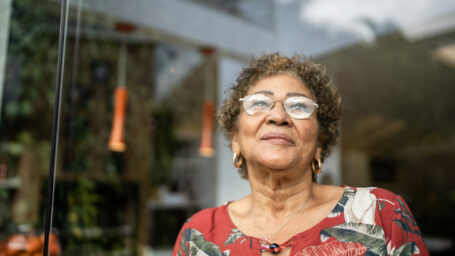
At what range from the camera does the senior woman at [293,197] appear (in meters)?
0.94

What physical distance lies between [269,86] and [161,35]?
2.58 meters

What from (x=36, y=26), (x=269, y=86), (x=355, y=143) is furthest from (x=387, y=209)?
(x=355, y=143)

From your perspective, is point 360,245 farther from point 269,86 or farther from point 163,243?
point 163,243

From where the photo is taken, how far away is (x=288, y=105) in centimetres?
108

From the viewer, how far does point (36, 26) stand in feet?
8.14

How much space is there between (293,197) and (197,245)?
326 mm

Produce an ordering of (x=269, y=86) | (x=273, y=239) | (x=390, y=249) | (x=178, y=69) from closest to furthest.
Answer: (x=390, y=249) → (x=273, y=239) → (x=269, y=86) → (x=178, y=69)

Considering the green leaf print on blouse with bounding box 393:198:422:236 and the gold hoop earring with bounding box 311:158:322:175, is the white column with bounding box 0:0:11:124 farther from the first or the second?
the green leaf print on blouse with bounding box 393:198:422:236

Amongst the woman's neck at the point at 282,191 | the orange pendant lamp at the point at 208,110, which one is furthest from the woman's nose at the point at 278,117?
the orange pendant lamp at the point at 208,110

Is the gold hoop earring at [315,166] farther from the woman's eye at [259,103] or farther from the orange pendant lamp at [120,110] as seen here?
the orange pendant lamp at [120,110]

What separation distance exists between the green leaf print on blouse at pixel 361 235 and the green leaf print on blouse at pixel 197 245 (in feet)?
0.98

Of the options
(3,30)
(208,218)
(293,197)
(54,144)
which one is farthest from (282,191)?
(3,30)

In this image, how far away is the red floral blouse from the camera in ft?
2.99

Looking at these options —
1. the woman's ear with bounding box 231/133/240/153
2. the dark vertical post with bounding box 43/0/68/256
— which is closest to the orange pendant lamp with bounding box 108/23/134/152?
the woman's ear with bounding box 231/133/240/153
